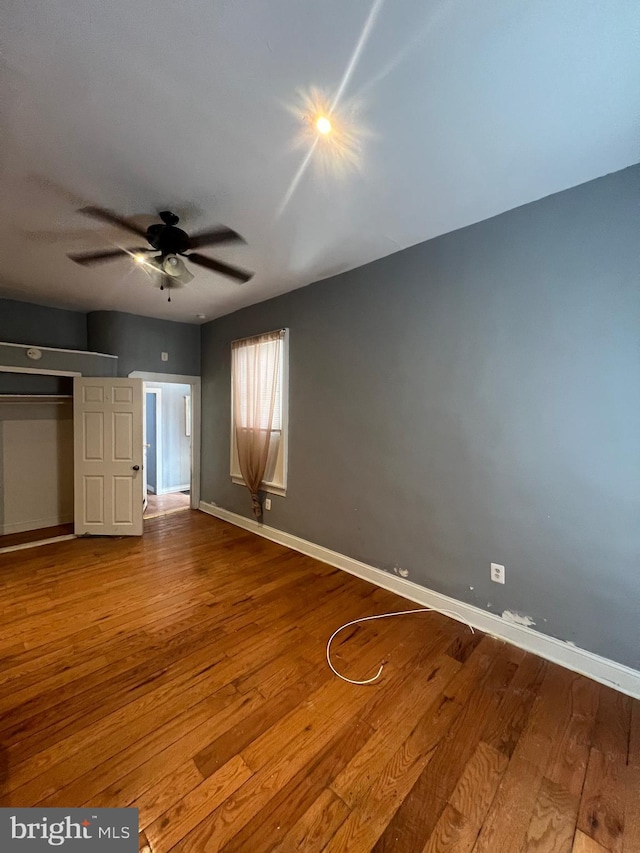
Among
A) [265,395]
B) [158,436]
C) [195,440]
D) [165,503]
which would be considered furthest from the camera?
[158,436]

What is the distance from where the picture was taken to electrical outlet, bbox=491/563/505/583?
2291 mm

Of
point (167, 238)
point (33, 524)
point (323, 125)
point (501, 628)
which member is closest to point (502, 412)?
point (501, 628)

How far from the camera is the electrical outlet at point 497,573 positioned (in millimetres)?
2291

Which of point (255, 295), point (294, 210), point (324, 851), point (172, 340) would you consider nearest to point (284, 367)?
point (255, 295)

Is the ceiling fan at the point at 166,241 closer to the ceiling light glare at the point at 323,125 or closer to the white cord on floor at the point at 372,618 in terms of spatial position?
the ceiling light glare at the point at 323,125

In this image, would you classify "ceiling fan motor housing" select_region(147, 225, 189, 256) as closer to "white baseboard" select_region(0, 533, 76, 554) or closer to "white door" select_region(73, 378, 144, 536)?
"white door" select_region(73, 378, 144, 536)

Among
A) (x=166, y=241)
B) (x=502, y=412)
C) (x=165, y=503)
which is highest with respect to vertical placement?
(x=166, y=241)

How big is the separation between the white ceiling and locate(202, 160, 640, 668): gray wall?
0.34 meters

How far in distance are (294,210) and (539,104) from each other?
137 cm

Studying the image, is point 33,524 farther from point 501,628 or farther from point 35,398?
point 501,628

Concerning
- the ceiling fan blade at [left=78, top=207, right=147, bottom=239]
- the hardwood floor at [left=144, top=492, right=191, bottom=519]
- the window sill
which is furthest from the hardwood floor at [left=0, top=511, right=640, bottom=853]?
the ceiling fan blade at [left=78, top=207, right=147, bottom=239]

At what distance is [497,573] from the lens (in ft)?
7.59

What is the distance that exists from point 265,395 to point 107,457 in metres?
2.16

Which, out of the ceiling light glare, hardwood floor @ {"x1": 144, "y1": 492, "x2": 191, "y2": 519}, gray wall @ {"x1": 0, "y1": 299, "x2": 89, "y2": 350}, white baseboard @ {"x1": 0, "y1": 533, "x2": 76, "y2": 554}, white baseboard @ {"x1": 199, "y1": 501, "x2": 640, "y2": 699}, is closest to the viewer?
the ceiling light glare
